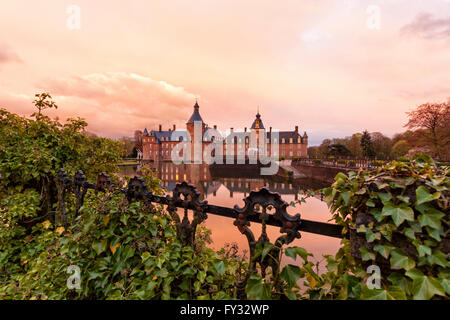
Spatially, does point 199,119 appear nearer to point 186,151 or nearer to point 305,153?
point 186,151

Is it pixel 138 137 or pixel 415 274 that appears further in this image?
pixel 138 137

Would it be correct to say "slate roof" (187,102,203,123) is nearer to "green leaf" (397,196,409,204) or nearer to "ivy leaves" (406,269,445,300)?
"green leaf" (397,196,409,204)

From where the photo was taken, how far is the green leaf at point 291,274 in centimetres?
164

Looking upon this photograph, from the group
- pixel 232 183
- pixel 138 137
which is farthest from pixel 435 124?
pixel 138 137

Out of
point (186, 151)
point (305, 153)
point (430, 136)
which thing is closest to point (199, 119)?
point (186, 151)

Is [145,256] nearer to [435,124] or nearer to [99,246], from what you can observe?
[99,246]

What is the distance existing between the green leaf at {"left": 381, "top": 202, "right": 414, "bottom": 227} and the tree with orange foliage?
37032 millimetres

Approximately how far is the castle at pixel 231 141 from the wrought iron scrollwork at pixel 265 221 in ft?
274

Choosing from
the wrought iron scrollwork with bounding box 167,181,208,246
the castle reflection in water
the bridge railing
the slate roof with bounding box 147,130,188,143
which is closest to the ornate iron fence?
the wrought iron scrollwork with bounding box 167,181,208,246

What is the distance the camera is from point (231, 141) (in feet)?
301

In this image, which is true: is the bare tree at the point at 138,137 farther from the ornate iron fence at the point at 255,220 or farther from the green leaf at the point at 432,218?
the green leaf at the point at 432,218

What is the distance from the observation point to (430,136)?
2992 centimetres

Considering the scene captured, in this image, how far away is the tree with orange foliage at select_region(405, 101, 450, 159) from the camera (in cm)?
2786

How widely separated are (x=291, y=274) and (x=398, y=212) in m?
0.88
